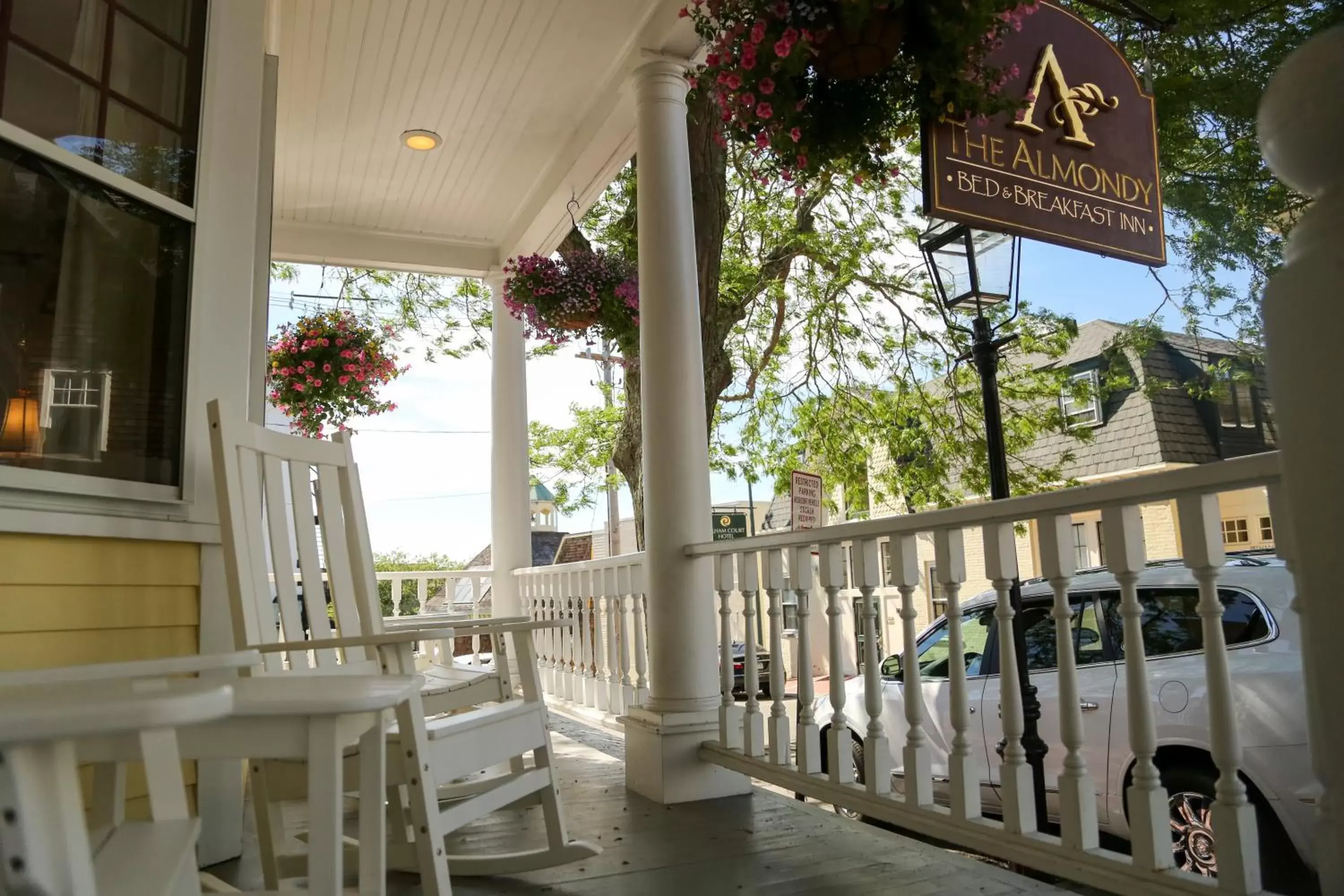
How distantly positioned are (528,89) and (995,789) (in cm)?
338

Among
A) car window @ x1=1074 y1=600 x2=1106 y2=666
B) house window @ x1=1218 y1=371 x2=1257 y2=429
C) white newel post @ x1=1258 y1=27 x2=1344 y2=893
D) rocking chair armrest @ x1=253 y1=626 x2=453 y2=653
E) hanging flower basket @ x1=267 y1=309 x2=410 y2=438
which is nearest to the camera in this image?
white newel post @ x1=1258 y1=27 x2=1344 y2=893

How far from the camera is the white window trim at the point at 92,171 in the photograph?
174 centimetres

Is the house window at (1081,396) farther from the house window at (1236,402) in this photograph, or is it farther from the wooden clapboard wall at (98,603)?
the wooden clapboard wall at (98,603)

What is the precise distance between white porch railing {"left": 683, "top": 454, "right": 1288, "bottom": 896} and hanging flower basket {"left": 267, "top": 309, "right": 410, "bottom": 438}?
2556 millimetres

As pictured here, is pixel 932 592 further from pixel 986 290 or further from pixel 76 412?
pixel 76 412

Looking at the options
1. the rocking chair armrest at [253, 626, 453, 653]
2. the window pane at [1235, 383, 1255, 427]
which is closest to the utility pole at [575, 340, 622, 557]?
the rocking chair armrest at [253, 626, 453, 653]

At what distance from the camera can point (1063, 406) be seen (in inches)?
295

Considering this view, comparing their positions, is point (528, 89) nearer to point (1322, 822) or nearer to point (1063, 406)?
point (1322, 822)

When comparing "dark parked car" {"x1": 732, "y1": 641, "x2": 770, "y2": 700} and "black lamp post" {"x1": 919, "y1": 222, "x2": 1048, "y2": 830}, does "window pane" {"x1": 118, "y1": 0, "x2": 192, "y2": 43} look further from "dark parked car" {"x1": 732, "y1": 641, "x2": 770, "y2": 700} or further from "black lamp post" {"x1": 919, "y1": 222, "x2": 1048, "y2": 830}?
"dark parked car" {"x1": 732, "y1": 641, "x2": 770, "y2": 700}

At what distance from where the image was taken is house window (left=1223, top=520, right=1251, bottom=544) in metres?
8.93

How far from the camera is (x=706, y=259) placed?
16.2ft

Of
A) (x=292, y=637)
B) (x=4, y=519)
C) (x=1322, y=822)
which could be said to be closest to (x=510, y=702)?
(x=292, y=637)

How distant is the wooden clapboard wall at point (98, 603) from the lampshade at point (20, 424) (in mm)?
174

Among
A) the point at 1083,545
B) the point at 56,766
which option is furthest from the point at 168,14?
the point at 1083,545
